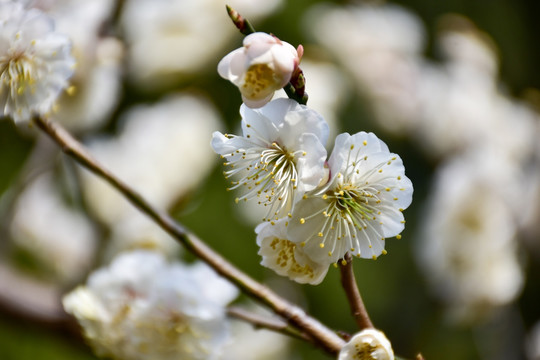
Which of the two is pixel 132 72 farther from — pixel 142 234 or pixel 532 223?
pixel 532 223

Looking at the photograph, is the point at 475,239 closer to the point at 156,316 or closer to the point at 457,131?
the point at 457,131

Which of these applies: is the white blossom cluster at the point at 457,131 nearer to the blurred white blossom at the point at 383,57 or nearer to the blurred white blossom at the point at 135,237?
the blurred white blossom at the point at 383,57

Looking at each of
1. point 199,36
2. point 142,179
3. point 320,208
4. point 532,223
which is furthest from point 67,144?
point 199,36

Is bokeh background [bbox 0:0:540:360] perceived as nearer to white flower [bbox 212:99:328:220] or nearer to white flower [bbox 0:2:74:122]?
white flower [bbox 0:2:74:122]

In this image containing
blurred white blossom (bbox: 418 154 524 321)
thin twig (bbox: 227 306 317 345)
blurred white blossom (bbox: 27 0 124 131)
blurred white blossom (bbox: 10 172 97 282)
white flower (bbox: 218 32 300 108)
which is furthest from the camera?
blurred white blossom (bbox: 10 172 97 282)

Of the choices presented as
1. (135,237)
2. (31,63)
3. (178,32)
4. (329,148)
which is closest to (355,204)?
(31,63)

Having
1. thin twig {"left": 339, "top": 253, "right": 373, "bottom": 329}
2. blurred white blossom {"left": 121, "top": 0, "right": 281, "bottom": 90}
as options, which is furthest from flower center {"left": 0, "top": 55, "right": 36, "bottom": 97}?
blurred white blossom {"left": 121, "top": 0, "right": 281, "bottom": 90}
